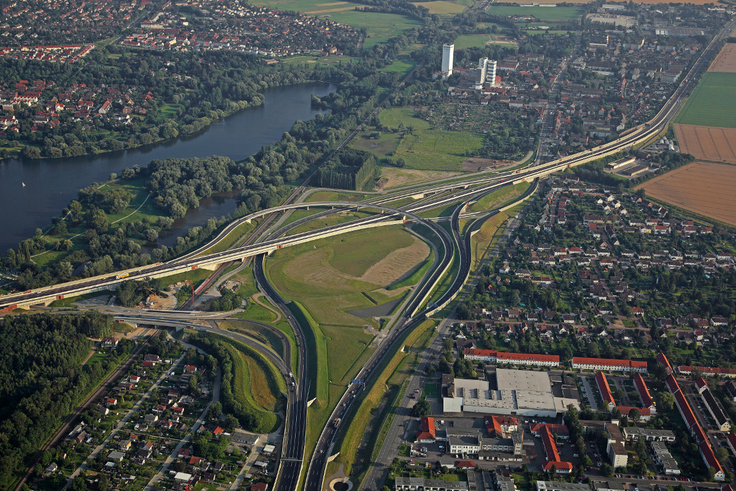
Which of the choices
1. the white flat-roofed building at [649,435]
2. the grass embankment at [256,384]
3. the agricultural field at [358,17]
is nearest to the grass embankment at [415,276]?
the grass embankment at [256,384]

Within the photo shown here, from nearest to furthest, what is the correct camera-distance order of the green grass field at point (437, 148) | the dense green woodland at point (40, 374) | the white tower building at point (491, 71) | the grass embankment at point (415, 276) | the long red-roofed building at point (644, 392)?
the dense green woodland at point (40, 374)
the long red-roofed building at point (644, 392)
the grass embankment at point (415, 276)
the green grass field at point (437, 148)
the white tower building at point (491, 71)

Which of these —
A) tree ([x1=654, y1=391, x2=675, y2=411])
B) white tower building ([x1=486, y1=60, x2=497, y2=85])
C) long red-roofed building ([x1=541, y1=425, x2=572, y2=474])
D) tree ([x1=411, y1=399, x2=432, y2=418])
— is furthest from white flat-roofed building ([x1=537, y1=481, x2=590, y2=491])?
white tower building ([x1=486, y1=60, x2=497, y2=85])

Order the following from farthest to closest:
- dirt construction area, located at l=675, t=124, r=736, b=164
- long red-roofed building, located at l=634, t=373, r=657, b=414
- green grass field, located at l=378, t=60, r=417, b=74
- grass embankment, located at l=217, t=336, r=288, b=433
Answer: green grass field, located at l=378, t=60, r=417, b=74 < dirt construction area, located at l=675, t=124, r=736, b=164 < long red-roofed building, located at l=634, t=373, r=657, b=414 < grass embankment, located at l=217, t=336, r=288, b=433

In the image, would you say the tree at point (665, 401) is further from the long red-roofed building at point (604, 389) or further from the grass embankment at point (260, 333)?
the grass embankment at point (260, 333)

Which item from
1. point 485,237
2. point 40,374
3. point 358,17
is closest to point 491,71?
point 358,17

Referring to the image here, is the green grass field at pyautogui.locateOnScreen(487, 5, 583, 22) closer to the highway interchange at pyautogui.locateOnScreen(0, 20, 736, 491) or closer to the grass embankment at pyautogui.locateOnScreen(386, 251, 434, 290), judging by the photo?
the highway interchange at pyautogui.locateOnScreen(0, 20, 736, 491)

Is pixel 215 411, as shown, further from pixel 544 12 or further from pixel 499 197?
pixel 544 12

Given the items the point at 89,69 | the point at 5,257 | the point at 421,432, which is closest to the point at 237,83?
the point at 89,69
